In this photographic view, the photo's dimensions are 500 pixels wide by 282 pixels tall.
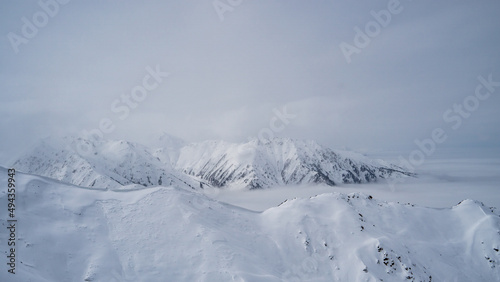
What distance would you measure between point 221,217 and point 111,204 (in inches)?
554

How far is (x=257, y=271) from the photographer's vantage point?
88.4 ft

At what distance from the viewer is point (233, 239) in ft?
102

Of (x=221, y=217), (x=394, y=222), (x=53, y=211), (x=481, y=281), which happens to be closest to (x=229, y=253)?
(x=221, y=217)

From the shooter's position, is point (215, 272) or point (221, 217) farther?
point (221, 217)

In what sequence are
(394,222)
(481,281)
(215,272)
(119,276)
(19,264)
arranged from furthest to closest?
1. (394,222)
2. (481,281)
3. (215,272)
4. (119,276)
5. (19,264)

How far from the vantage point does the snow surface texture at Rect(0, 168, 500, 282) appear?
25016 millimetres

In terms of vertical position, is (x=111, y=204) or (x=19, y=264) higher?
(x=19, y=264)

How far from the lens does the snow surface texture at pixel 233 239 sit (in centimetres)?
2502

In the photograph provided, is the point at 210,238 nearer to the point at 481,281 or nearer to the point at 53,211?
the point at 53,211

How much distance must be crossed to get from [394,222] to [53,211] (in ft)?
145

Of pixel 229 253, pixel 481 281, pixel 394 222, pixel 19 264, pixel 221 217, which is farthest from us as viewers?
pixel 394 222

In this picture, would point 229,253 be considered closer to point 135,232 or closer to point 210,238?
point 210,238

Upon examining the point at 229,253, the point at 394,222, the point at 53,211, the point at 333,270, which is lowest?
the point at 394,222

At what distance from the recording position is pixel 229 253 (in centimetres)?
2831
